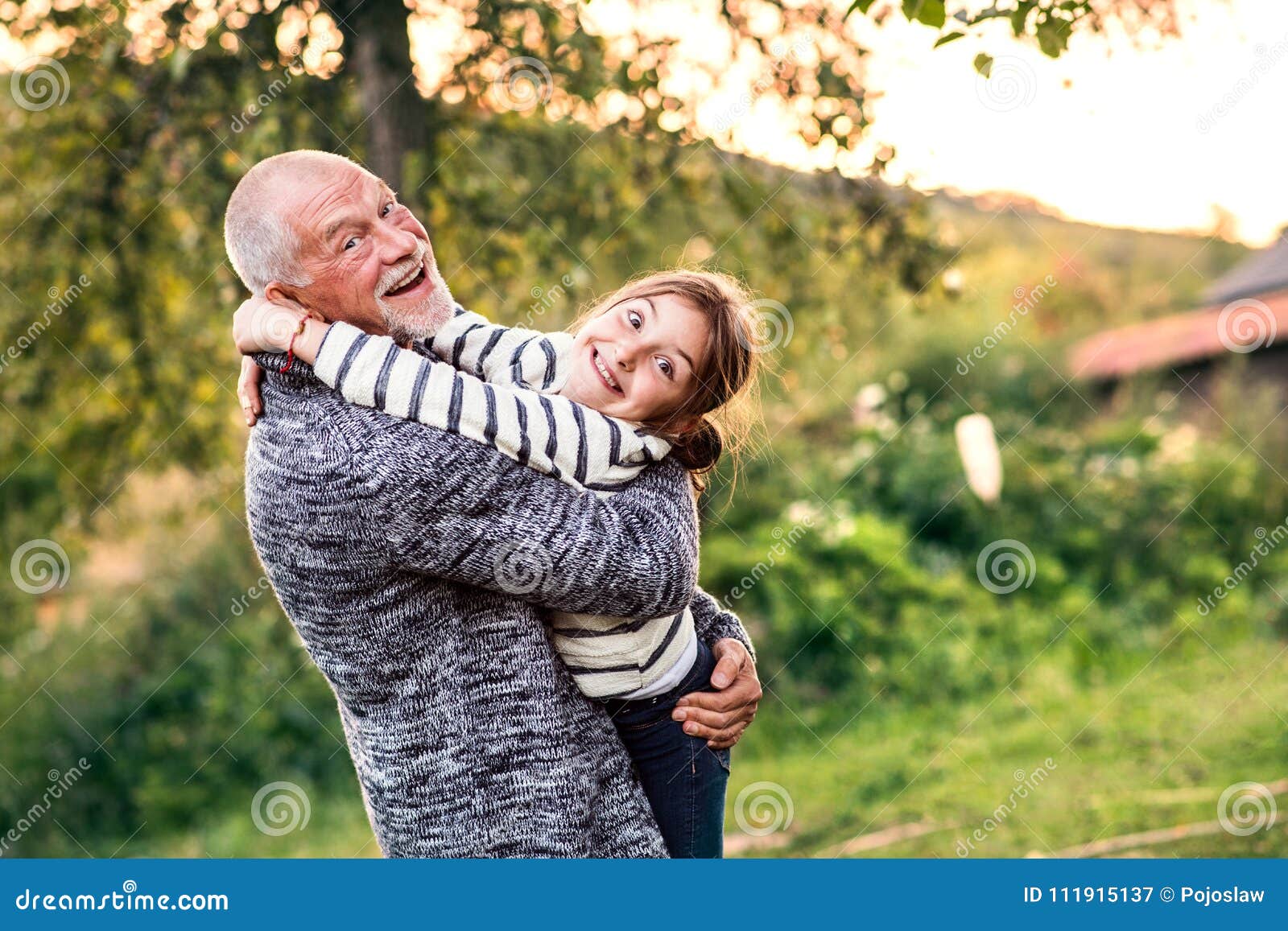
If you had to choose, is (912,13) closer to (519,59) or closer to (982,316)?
(519,59)

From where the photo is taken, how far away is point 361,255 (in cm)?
181

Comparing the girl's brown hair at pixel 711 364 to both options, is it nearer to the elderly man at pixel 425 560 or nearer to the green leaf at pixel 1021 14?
the elderly man at pixel 425 560

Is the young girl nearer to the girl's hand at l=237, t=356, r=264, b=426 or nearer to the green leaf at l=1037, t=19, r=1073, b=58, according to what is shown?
the girl's hand at l=237, t=356, r=264, b=426

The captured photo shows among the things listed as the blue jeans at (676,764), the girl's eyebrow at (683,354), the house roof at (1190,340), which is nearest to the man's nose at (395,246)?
the girl's eyebrow at (683,354)

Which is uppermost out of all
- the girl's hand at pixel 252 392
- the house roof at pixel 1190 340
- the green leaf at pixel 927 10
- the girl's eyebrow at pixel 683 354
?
the house roof at pixel 1190 340

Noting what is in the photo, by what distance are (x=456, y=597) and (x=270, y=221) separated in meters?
0.58

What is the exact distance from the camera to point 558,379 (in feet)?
6.54

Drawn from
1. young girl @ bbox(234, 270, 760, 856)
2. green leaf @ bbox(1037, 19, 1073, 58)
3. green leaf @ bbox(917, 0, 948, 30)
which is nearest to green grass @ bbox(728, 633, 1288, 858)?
green leaf @ bbox(1037, 19, 1073, 58)

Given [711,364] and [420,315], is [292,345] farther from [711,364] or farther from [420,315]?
[711,364]

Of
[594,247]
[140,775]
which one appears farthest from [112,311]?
[140,775]

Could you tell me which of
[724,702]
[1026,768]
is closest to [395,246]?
[724,702]

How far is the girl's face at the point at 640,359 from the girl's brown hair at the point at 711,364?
0.01m

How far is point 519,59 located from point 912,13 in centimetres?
261

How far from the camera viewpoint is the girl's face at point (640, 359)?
6.29ft
